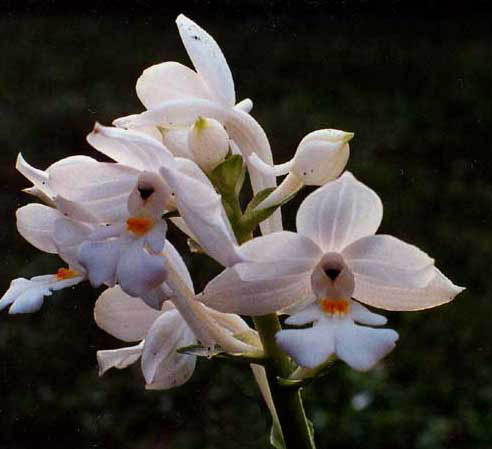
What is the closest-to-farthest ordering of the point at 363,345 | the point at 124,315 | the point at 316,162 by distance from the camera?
the point at 363,345, the point at 316,162, the point at 124,315

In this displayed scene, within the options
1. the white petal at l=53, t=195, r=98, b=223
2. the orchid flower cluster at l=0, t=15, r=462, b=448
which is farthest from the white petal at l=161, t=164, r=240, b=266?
the white petal at l=53, t=195, r=98, b=223

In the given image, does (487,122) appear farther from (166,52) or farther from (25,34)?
(25,34)

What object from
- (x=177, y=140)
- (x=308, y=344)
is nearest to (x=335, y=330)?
(x=308, y=344)

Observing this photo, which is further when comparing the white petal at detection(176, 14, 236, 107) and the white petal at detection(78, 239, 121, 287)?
the white petal at detection(176, 14, 236, 107)

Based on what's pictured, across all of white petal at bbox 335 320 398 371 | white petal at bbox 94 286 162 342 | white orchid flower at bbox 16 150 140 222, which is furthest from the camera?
white petal at bbox 94 286 162 342

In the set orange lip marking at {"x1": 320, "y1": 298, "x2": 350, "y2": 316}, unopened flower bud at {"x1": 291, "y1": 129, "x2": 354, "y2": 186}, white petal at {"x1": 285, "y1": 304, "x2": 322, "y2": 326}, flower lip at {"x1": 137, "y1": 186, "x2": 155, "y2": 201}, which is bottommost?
white petal at {"x1": 285, "y1": 304, "x2": 322, "y2": 326}

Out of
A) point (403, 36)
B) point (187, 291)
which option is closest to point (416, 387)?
point (187, 291)

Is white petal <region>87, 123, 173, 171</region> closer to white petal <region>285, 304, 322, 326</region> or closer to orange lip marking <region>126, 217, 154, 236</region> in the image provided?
orange lip marking <region>126, 217, 154, 236</region>

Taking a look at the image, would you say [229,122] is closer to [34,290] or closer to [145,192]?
[145,192]
